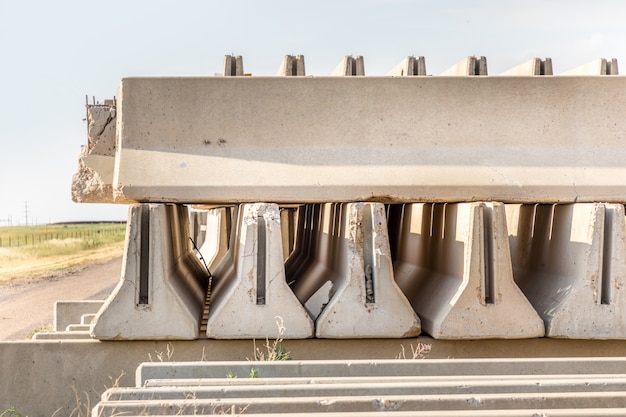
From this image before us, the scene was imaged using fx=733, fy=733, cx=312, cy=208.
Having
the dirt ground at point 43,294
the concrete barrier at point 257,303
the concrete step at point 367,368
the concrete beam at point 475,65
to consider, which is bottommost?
the dirt ground at point 43,294

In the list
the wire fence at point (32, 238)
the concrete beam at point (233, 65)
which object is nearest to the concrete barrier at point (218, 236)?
the concrete beam at point (233, 65)

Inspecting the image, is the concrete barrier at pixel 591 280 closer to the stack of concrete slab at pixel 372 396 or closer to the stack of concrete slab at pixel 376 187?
the stack of concrete slab at pixel 376 187

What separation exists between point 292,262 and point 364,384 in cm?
604

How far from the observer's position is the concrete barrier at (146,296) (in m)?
5.14

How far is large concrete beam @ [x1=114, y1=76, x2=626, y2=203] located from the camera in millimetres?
5418

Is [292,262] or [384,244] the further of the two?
[292,262]

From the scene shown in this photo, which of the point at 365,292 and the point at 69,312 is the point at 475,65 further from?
the point at 69,312

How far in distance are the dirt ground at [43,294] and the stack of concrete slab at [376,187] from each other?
242 inches

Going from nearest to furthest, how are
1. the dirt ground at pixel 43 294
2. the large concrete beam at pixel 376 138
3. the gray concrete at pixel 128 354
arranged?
the gray concrete at pixel 128 354
the large concrete beam at pixel 376 138
the dirt ground at pixel 43 294

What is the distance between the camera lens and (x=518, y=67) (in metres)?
6.37

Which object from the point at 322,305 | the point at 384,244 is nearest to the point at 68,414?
the point at 322,305

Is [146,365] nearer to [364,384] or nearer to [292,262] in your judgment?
[364,384]

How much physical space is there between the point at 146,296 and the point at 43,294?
45.4 feet

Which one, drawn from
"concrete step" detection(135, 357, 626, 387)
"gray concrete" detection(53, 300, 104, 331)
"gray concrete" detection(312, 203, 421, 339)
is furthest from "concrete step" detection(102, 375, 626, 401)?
"gray concrete" detection(53, 300, 104, 331)
